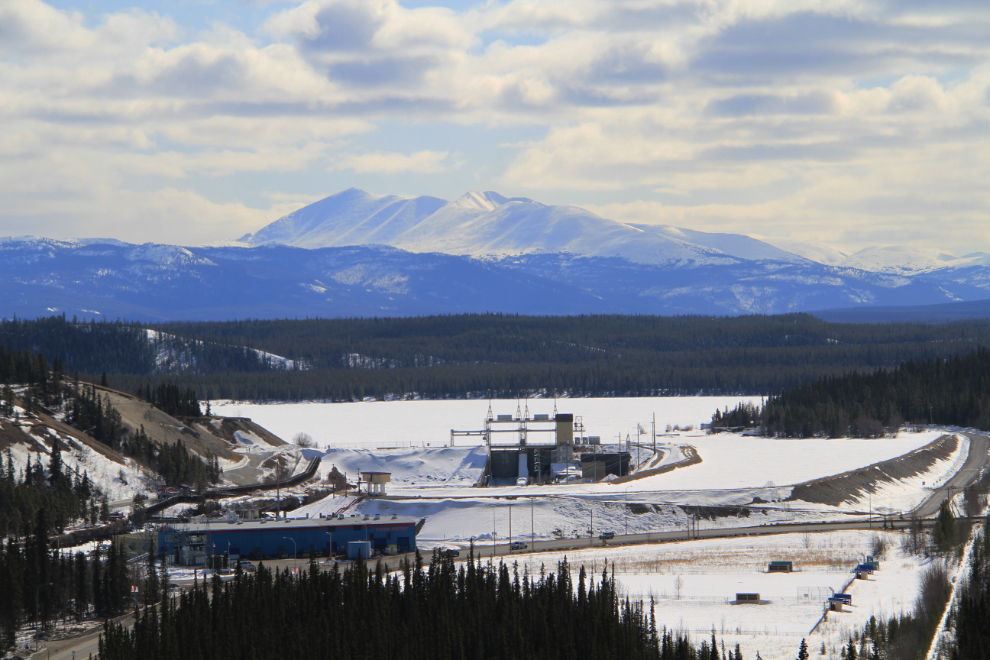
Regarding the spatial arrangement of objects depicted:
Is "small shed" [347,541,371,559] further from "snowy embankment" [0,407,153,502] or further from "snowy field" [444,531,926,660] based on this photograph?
"snowy embankment" [0,407,153,502]

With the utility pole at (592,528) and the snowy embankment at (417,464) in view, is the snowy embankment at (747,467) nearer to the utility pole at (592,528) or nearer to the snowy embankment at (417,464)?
the utility pole at (592,528)

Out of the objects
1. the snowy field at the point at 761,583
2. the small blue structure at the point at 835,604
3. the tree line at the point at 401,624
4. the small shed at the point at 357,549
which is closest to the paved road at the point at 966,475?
the snowy field at the point at 761,583

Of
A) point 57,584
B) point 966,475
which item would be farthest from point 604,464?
point 57,584

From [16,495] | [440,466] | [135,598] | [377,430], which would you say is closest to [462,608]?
[135,598]

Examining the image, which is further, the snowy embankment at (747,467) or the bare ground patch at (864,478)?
the snowy embankment at (747,467)

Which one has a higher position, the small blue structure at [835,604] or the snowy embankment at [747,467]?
the snowy embankment at [747,467]

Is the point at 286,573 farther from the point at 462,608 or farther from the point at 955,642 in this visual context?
the point at 955,642

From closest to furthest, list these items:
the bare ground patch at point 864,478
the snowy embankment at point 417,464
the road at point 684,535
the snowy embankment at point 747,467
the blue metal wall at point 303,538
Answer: the blue metal wall at point 303,538
the road at point 684,535
the bare ground patch at point 864,478
the snowy embankment at point 747,467
the snowy embankment at point 417,464
